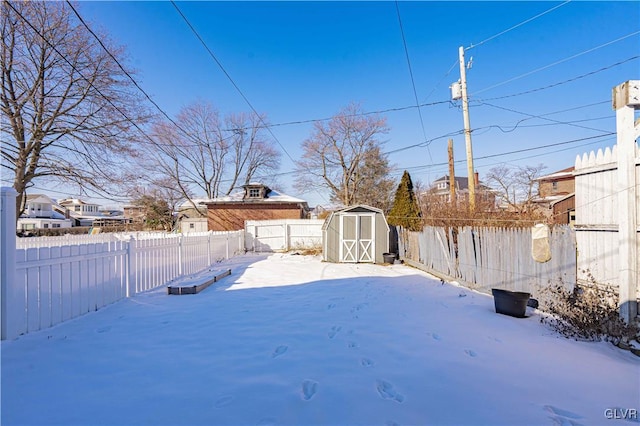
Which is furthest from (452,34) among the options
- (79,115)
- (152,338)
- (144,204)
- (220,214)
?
(144,204)

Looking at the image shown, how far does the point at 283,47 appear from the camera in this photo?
10969mm

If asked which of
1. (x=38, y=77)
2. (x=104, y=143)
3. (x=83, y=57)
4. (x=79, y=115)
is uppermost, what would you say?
(x=83, y=57)

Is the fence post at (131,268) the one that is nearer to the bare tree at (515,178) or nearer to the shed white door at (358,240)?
the shed white door at (358,240)

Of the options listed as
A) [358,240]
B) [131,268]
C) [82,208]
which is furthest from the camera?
[82,208]

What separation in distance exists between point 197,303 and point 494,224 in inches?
287

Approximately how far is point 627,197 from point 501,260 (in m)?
2.33

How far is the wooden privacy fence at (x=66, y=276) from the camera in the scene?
309cm

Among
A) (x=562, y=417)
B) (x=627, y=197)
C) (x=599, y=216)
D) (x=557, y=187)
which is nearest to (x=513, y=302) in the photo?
(x=599, y=216)

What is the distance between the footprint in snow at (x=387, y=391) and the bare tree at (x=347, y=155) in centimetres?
2258

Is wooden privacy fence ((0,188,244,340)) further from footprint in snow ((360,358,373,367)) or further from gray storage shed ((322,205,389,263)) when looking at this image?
gray storage shed ((322,205,389,263))

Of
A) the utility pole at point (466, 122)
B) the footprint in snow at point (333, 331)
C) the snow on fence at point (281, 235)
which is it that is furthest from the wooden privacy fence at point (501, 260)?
the snow on fence at point (281, 235)

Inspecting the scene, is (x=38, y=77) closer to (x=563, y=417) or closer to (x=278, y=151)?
(x=563, y=417)

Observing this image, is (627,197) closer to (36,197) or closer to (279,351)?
(279,351)

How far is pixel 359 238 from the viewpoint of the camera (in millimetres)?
11008
